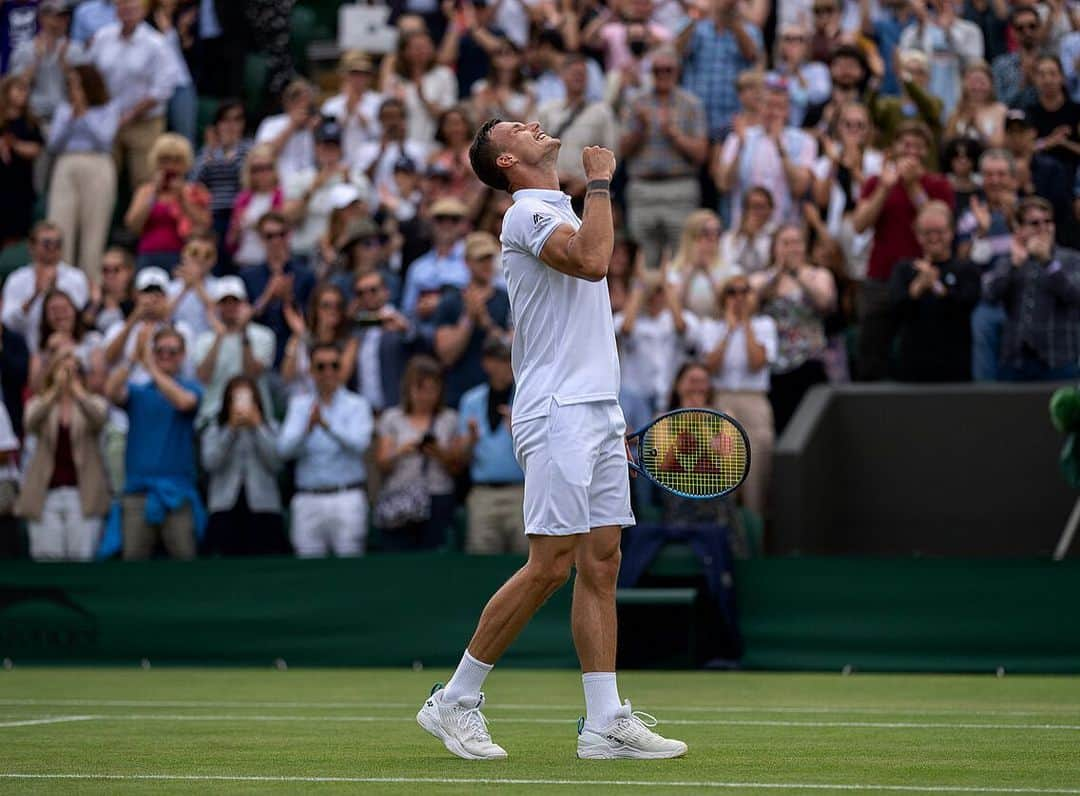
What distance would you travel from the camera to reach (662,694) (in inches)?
413

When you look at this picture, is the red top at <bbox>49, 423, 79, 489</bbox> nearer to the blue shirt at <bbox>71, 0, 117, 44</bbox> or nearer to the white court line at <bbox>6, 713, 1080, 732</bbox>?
the white court line at <bbox>6, 713, 1080, 732</bbox>

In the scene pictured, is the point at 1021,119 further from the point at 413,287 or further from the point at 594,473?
the point at 594,473

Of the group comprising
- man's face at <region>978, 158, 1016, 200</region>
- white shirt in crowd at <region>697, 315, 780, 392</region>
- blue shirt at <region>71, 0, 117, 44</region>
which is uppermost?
blue shirt at <region>71, 0, 117, 44</region>

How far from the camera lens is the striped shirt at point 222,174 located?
16594 millimetres

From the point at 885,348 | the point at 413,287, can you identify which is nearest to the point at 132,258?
the point at 413,287

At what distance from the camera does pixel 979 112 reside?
1530 centimetres

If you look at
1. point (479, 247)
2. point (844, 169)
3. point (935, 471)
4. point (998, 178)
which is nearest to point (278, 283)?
point (479, 247)

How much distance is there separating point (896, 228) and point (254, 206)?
533 centimetres

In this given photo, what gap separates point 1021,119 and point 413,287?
485 cm

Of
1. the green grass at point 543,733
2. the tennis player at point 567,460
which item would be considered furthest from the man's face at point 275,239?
the tennis player at point 567,460

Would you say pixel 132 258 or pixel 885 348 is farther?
pixel 132 258

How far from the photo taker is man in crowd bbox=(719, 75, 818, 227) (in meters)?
15.3

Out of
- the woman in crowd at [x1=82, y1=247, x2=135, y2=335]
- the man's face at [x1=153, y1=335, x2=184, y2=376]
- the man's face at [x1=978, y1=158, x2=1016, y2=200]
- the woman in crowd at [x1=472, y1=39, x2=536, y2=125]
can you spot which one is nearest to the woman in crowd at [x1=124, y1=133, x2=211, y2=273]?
the woman in crowd at [x1=82, y1=247, x2=135, y2=335]

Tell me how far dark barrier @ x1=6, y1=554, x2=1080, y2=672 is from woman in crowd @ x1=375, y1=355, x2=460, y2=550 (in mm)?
620
